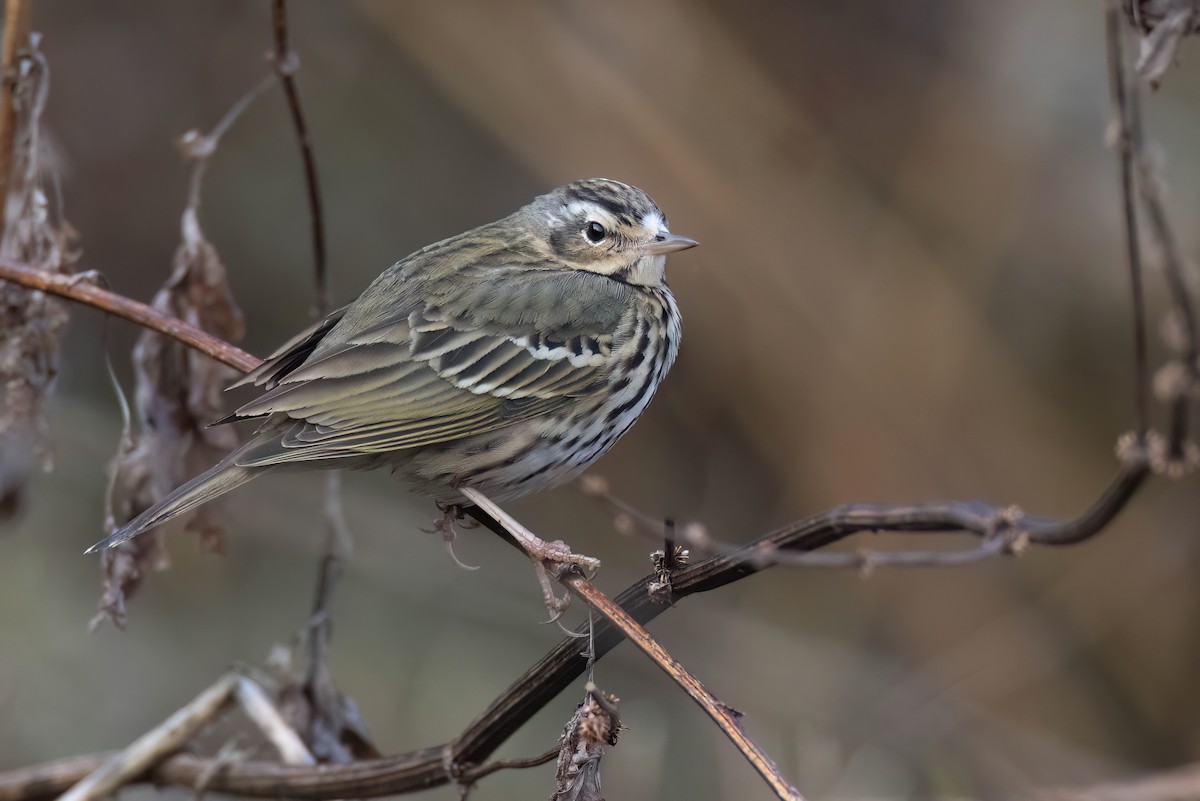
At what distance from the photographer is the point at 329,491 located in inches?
187

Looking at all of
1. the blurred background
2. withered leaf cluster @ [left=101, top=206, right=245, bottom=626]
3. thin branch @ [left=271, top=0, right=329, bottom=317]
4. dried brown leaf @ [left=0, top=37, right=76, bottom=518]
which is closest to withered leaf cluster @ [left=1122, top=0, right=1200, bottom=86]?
thin branch @ [left=271, top=0, right=329, bottom=317]

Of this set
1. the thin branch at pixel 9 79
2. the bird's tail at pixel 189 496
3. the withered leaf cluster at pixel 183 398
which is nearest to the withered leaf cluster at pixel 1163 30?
the bird's tail at pixel 189 496

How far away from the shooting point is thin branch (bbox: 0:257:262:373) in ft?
12.6

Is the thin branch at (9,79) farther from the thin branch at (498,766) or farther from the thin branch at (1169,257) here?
the thin branch at (1169,257)

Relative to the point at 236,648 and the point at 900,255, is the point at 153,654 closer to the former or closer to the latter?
the point at 236,648

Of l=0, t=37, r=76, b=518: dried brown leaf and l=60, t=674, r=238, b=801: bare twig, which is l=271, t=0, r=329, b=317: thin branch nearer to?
l=0, t=37, r=76, b=518: dried brown leaf

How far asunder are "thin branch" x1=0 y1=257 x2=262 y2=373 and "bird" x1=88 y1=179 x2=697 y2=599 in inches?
4.6

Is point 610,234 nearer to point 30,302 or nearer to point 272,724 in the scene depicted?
point 30,302

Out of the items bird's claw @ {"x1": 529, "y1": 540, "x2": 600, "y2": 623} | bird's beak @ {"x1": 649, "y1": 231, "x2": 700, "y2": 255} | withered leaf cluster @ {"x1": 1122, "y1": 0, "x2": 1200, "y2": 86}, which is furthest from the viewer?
bird's beak @ {"x1": 649, "y1": 231, "x2": 700, "y2": 255}

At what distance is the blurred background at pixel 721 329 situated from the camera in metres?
8.13

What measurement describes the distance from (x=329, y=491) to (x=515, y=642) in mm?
3969

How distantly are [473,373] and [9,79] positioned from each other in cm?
174

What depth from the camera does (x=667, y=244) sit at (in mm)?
4977

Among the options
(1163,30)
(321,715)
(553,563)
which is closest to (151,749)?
(321,715)
